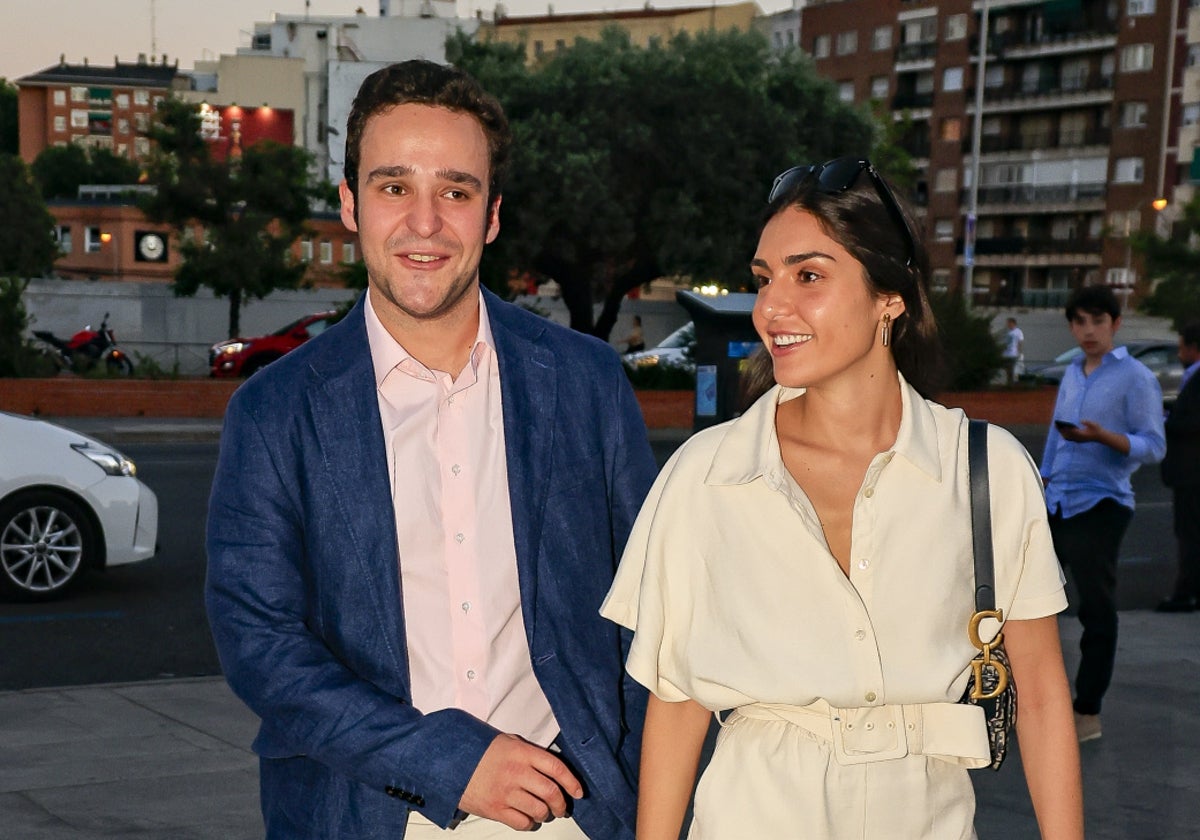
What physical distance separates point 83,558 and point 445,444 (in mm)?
8364

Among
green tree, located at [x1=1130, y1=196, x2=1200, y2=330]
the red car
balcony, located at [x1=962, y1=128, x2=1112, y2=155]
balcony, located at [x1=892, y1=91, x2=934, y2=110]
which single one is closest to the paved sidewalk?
the red car

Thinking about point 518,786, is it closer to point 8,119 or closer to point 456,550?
point 456,550

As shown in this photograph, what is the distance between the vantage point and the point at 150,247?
84.7 meters

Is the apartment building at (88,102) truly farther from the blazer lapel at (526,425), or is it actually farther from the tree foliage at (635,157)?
the blazer lapel at (526,425)

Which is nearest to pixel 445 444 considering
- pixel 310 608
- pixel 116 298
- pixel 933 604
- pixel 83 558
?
pixel 310 608

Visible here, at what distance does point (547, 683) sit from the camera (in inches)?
101

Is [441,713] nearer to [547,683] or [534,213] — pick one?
[547,683]

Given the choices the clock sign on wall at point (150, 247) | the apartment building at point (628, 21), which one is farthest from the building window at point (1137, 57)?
the clock sign on wall at point (150, 247)

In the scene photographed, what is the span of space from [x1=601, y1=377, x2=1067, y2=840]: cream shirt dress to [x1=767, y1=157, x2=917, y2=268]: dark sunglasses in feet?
1.05

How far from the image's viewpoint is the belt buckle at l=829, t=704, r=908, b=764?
8.04 ft

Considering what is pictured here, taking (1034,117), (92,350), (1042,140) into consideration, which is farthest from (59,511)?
(1034,117)

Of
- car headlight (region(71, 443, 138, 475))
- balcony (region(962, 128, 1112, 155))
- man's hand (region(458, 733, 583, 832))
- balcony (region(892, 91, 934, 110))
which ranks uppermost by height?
balcony (region(892, 91, 934, 110))

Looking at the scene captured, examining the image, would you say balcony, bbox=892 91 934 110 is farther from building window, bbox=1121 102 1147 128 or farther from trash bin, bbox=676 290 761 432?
trash bin, bbox=676 290 761 432

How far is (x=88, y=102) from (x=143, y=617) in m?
163
